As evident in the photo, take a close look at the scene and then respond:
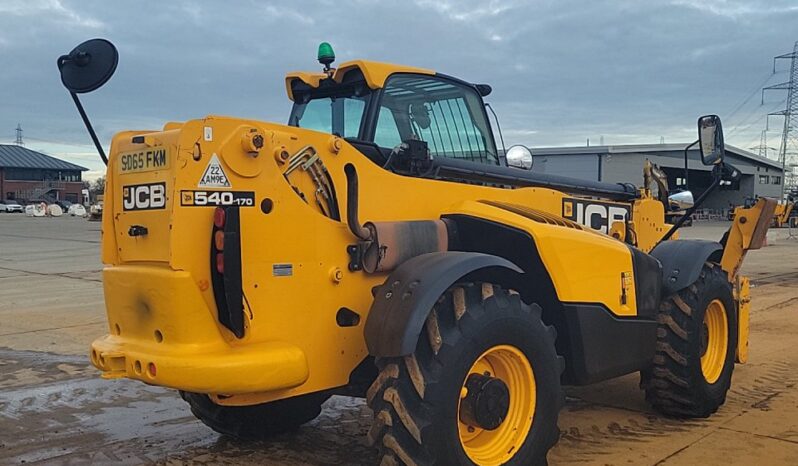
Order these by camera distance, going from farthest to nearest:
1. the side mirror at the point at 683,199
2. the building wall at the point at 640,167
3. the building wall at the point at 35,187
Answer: the building wall at the point at 35,187 < the building wall at the point at 640,167 < the side mirror at the point at 683,199

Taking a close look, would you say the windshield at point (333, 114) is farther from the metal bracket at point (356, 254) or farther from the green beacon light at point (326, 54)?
the metal bracket at point (356, 254)

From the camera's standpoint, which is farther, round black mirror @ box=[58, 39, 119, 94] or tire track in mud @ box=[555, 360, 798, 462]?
tire track in mud @ box=[555, 360, 798, 462]

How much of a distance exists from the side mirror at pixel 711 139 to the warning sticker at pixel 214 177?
12.1ft

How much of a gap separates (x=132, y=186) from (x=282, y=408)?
6.65 ft

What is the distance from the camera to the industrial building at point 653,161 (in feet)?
122

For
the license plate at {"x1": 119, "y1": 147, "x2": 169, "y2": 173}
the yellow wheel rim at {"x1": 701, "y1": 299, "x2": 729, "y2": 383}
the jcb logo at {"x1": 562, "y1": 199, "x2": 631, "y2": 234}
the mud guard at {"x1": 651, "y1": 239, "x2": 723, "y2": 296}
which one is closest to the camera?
the license plate at {"x1": 119, "y1": 147, "x2": 169, "y2": 173}

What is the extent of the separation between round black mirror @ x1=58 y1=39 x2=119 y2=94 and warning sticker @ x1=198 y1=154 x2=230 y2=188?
2.63 feet

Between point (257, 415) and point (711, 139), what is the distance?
374cm

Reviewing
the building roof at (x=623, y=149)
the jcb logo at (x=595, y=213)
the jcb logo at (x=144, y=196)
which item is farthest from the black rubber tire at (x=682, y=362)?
the building roof at (x=623, y=149)

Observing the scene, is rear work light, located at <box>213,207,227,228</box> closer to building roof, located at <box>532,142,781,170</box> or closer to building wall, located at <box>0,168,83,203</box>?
building roof, located at <box>532,142,781,170</box>

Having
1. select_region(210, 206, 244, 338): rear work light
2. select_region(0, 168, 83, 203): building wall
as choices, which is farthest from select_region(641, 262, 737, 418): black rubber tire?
select_region(0, 168, 83, 203): building wall

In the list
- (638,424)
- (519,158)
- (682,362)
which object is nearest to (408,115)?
(519,158)

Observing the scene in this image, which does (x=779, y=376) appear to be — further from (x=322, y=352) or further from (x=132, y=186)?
(x=132, y=186)

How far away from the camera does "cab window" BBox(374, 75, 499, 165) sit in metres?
4.77
